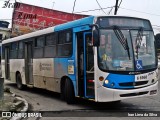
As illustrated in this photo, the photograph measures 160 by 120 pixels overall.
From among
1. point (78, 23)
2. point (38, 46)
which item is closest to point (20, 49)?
point (38, 46)

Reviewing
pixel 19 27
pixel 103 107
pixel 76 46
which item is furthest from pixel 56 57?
pixel 19 27

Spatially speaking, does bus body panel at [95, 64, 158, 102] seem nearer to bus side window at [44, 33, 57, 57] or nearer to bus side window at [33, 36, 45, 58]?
bus side window at [44, 33, 57, 57]

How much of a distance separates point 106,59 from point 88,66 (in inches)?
32.2

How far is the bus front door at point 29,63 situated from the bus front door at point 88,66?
567 cm

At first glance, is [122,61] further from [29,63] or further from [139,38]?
[29,63]

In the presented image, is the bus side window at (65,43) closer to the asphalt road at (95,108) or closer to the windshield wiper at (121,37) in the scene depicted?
the asphalt road at (95,108)

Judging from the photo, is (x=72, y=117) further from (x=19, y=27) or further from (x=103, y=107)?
(x=19, y=27)

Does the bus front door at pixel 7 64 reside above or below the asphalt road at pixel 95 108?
above

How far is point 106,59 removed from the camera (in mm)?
10836

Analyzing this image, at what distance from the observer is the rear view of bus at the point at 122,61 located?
1069 cm

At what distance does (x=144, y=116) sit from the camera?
33.1ft

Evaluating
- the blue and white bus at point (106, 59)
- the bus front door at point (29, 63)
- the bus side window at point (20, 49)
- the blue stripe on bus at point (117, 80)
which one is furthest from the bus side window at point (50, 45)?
the blue stripe on bus at point (117, 80)

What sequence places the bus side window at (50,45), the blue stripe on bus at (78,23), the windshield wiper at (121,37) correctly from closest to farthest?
the windshield wiper at (121,37) < the blue stripe on bus at (78,23) < the bus side window at (50,45)

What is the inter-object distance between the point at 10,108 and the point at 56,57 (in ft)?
11.1
